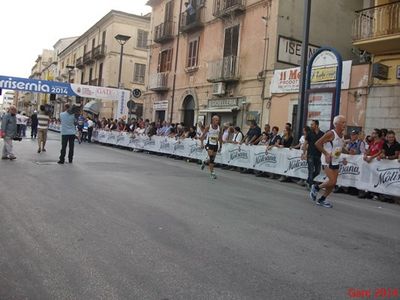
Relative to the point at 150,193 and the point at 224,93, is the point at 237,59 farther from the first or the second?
the point at 150,193

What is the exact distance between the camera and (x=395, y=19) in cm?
1616

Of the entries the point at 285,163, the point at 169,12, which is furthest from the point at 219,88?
the point at 285,163

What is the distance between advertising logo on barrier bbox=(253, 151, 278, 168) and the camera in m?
14.3

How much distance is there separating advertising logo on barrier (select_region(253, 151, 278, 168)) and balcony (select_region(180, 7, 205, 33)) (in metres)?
13.8

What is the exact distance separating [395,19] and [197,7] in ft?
44.5

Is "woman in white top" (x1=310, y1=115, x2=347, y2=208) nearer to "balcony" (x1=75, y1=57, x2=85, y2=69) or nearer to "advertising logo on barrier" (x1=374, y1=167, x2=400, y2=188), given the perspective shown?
"advertising logo on barrier" (x1=374, y1=167, x2=400, y2=188)

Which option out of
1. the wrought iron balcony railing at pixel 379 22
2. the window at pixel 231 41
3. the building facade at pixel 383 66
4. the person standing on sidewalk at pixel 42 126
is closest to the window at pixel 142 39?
the window at pixel 231 41

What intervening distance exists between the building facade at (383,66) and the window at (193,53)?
1191 cm

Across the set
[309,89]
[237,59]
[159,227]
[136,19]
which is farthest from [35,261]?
[136,19]

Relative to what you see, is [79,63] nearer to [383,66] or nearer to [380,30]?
[380,30]

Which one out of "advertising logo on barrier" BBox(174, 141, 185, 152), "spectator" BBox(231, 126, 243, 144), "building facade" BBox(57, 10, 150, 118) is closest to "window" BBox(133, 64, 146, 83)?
"building facade" BBox(57, 10, 150, 118)

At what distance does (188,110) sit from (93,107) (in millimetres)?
16814

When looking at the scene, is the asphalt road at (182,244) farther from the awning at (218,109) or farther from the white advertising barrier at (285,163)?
the awning at (218,109)

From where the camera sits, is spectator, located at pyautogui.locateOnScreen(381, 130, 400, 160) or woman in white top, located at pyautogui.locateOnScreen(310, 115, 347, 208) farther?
spectator, located at pyautogui.locateOnScreen(381, 130, 400, 160)
